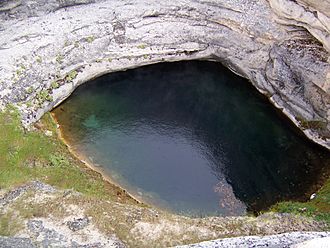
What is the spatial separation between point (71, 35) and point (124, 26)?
4.96 meters

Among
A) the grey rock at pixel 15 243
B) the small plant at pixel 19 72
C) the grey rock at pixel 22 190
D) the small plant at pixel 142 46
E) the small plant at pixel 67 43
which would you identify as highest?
the small plant at pixel 67 43

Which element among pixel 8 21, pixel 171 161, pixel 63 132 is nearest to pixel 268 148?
pixel 171 161

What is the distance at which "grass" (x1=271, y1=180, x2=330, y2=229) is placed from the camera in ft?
98.0

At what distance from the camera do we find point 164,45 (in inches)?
1809

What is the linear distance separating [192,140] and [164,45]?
10.9 m

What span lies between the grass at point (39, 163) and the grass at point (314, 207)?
11225 millimetres

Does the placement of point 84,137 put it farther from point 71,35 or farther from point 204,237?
point 204,237

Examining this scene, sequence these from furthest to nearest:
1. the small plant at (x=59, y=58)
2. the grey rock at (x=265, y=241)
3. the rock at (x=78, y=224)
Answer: the small plant at (x=59, y=58) < the rock at (x=78, y=224) < the grey rock at (x=265, y=241)

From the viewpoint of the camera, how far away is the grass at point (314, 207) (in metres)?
29.9

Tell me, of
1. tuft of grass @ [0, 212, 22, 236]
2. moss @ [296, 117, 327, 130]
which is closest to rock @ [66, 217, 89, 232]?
tuft of grass @ [0, 212, 22, 236]

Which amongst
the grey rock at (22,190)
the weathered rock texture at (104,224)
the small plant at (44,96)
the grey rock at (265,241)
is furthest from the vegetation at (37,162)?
the grey rock at (265,241)

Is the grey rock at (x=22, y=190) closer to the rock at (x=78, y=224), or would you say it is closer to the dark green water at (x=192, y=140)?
the rock at (x=78, y=224)

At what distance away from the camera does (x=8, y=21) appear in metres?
42.0

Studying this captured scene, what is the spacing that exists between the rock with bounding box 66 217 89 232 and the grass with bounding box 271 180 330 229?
474 inches
